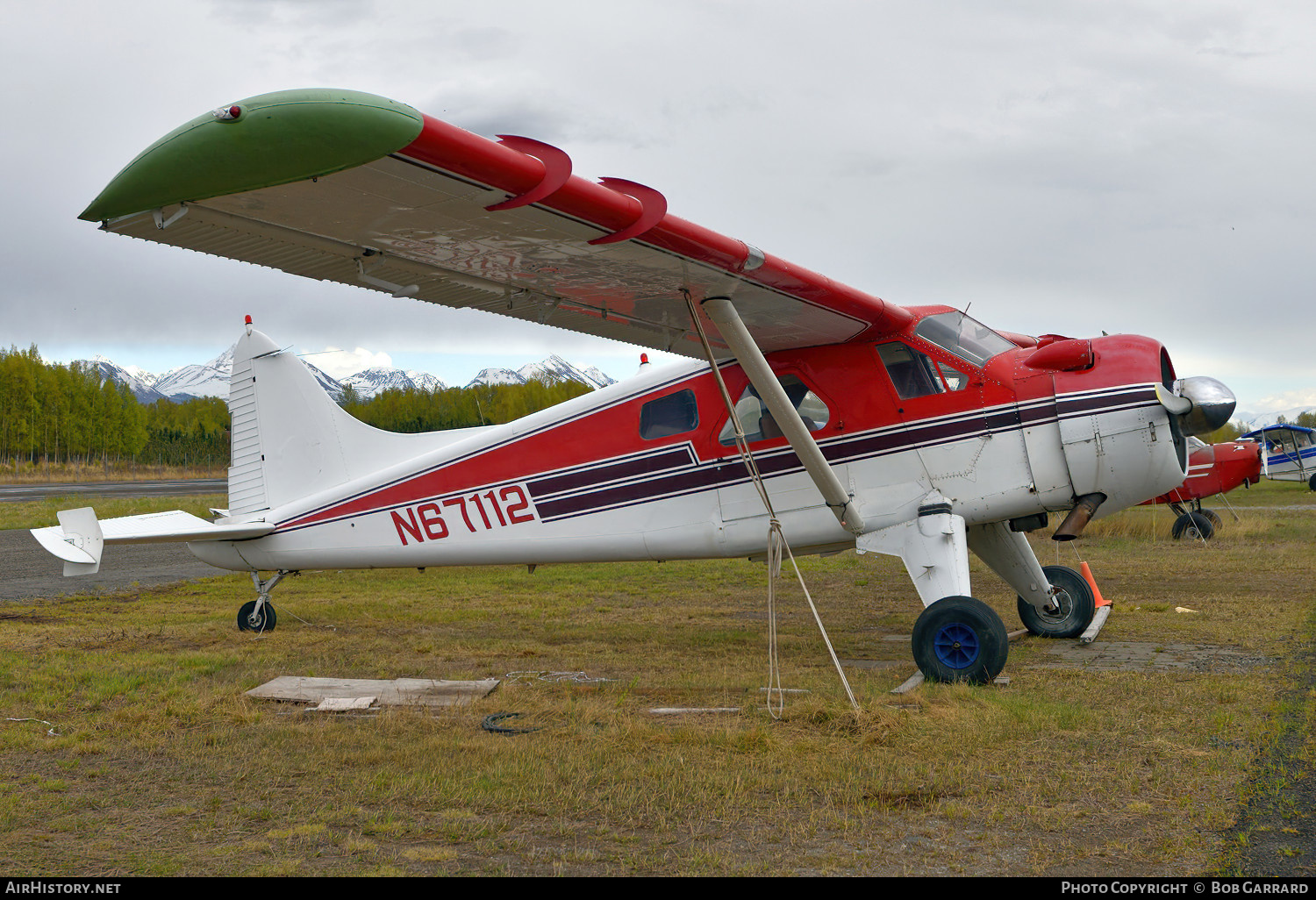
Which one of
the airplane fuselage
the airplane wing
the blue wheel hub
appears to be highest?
the airplane wing

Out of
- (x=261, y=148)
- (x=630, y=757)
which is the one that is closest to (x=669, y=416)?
(x=630, y=757)

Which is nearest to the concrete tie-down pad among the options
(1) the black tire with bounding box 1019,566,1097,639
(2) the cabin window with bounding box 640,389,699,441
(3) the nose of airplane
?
(2) the cabin window with bounding box 640,389,699,441

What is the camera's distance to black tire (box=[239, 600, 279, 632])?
9891 mm

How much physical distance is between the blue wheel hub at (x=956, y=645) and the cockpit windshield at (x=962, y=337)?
2.16 metres

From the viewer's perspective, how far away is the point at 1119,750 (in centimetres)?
490

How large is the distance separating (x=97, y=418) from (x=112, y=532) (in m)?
88.1

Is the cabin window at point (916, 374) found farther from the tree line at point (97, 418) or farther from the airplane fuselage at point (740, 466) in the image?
the tree line at point (97, 418)

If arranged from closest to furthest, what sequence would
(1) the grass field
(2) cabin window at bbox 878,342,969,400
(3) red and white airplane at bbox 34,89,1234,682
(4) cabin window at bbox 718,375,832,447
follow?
(1) the grass field → (3) red and white airplane at bbox 34,89,1234,682 → (2) cabin window at bbox 878,342,969,400 → (4) cabin window at bbox 718,375,832,447

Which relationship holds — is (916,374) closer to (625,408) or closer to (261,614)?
(625,408)

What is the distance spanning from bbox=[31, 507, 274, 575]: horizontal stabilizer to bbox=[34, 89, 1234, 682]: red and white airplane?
0.11 feet

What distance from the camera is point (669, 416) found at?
8312 millimetres

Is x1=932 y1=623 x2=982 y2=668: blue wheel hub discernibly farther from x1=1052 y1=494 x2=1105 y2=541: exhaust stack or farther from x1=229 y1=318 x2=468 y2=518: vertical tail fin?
x1=229 y1=318 x2=468 y2=518: vertical tail fin

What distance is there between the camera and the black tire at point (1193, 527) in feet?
62.7
